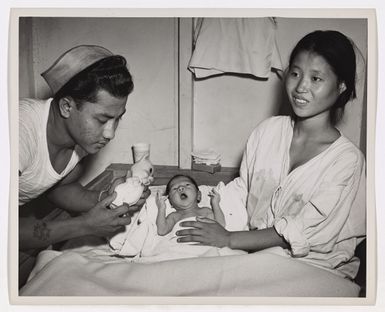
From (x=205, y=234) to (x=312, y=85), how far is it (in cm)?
56

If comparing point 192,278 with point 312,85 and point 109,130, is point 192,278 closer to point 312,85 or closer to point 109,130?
point 109,130

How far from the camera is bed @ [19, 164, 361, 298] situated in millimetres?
1268

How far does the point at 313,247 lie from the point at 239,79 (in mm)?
597

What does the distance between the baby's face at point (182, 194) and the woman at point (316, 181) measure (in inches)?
2.7

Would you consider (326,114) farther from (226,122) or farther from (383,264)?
(383,264)

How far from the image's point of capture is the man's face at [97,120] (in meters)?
1.33

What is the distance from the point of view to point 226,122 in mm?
1445

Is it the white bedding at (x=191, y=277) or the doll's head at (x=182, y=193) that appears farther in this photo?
the doll's head at (x=182, y=193)

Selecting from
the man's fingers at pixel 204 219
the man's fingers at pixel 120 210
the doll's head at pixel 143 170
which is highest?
the doll's head at pixel 143 170

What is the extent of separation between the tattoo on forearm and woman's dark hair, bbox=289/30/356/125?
0.95 meters

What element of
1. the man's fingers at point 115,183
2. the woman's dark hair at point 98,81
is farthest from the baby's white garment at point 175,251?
the woman's dark hair at point 98,81

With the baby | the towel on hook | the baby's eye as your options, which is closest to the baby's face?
the baby

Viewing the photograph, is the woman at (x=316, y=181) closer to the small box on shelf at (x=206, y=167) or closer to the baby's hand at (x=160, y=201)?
the baby's hand at (x=160, y=201)
